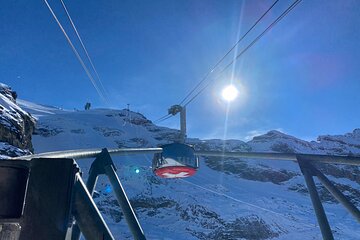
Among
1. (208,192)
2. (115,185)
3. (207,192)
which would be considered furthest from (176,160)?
(208,192)

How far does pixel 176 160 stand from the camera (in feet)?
12.4

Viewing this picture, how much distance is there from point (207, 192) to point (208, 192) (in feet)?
0.72

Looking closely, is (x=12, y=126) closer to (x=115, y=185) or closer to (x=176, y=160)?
(x=176, y=160)

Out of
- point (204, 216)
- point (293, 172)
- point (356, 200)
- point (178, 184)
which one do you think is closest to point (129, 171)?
point (178, 184)

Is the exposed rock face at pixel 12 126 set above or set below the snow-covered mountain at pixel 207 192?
above

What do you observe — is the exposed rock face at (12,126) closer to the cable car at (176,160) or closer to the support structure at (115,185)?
the cable car at (176,160)

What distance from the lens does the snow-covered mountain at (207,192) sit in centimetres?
3219

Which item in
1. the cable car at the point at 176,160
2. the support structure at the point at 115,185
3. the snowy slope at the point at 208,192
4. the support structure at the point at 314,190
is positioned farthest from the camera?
the snowy slope at the point at 208,192

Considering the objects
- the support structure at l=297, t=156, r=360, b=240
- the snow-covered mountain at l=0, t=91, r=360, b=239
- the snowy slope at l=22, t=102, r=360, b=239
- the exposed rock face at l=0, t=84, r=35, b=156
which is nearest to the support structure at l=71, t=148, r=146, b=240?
the support structure at l=297, t=156, r=360, b=240

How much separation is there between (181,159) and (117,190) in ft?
4.89

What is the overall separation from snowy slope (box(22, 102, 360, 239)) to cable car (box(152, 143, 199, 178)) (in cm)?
874

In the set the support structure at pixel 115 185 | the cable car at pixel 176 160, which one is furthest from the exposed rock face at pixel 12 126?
the support structure at pixel 115 185

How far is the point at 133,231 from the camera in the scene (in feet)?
7.02

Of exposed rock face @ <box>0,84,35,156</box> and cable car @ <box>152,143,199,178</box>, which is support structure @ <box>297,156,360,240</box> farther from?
exposed rock face @ <box>0,84,35,156</box>
